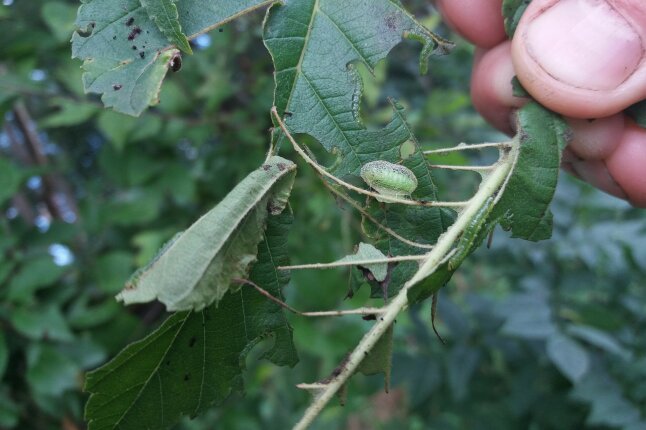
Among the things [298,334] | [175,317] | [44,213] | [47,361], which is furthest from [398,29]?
[44,213]

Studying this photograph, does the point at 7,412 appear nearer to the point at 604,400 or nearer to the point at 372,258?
→ the point at 372,258

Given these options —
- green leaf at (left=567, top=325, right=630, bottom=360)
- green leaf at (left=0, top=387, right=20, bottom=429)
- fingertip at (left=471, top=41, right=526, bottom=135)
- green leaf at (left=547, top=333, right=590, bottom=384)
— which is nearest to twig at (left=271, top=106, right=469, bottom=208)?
fingertip at (left=471, top=41, right=526, bottom=135)

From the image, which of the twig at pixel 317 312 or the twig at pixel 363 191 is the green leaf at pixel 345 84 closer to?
the twig at pixel 363 191

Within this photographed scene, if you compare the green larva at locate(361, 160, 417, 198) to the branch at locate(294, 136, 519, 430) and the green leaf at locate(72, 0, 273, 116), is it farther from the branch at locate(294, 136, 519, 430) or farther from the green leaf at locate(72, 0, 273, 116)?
the green leaf at locate(72, 0, 273, 116)

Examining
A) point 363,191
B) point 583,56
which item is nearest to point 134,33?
point 363,191

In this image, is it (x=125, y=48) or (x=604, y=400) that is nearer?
(x=125, y=48)

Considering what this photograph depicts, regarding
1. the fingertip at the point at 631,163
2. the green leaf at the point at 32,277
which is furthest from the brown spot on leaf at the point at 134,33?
the green leaf at the point at 32,277
